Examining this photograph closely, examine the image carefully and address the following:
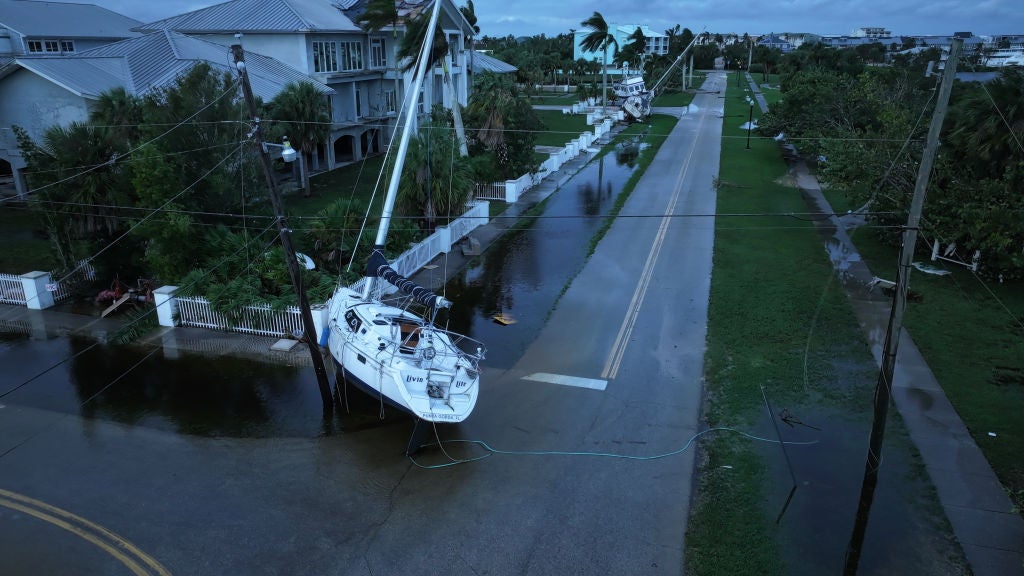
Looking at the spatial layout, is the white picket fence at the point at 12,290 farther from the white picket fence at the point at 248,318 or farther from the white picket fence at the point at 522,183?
the white picket fence at the point at 522,183

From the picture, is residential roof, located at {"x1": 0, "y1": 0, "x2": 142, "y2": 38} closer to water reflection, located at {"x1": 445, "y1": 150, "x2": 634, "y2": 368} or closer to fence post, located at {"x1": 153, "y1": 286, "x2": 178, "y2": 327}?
fence post, located at {"x1": 153, "y1": 286, "x2": 178, "y2": 327}

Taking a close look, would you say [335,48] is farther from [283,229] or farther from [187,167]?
[283,229]

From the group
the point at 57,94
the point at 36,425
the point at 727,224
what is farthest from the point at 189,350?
the point at 727,224

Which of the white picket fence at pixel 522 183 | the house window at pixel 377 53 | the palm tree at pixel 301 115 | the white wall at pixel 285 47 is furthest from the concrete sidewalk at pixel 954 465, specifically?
the house window at pixel 377 53

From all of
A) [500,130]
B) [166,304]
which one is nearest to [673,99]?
[500,130]

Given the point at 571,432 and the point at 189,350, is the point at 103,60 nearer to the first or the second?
the point at 189,350

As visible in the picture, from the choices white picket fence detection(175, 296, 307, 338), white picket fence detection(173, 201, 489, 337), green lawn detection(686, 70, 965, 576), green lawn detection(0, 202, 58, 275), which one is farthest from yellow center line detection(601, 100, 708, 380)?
green lawn detection(0, 202, 58, 275)
